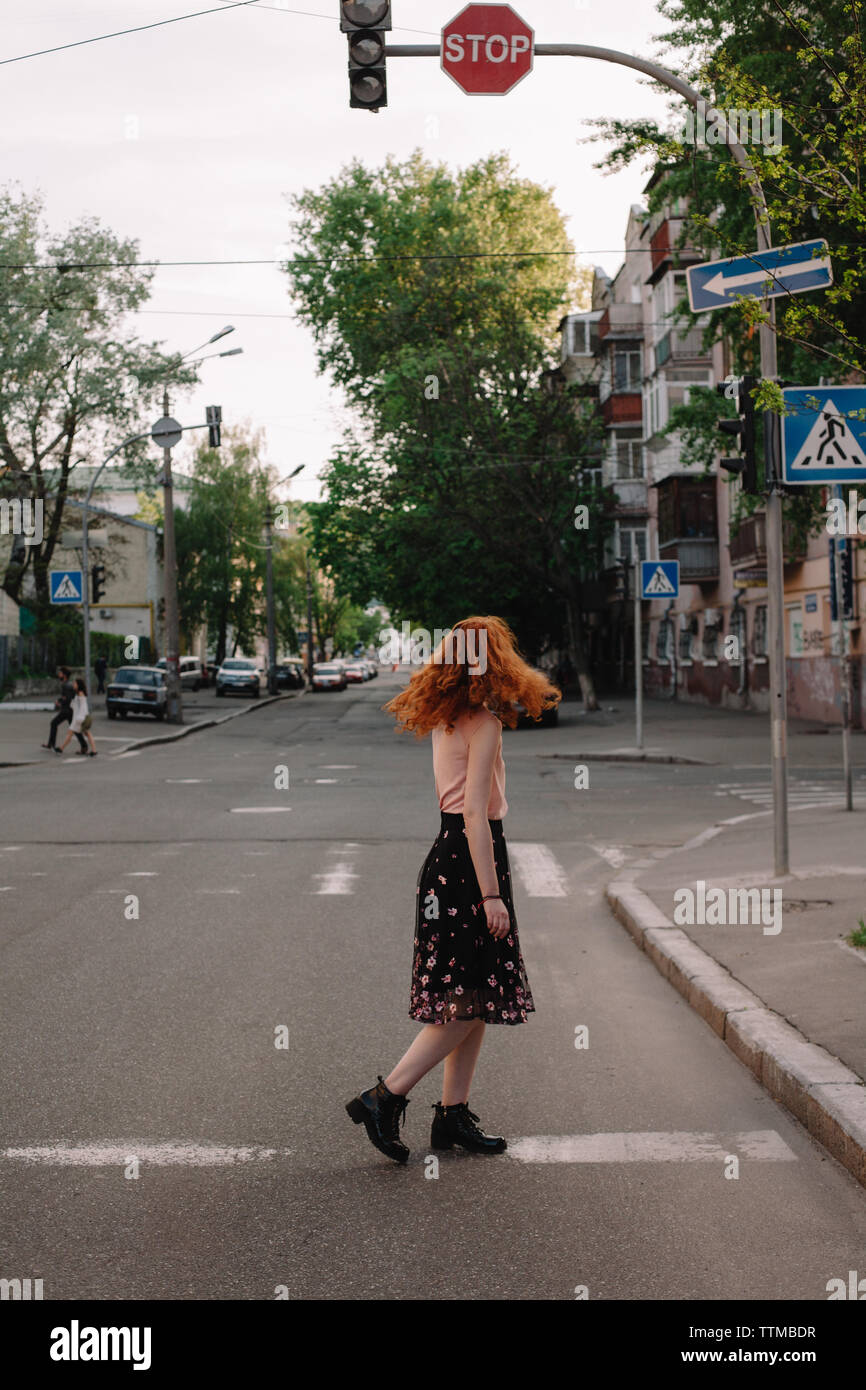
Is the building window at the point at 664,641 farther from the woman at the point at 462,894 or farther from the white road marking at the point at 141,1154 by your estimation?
the white road marking at the point at 141,1154

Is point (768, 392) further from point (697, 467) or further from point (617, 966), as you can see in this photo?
point (697, 467)

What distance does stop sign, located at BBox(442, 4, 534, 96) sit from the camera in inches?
392

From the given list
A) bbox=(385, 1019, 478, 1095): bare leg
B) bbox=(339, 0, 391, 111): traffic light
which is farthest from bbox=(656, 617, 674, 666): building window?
bbox=(385, 1019, 478, 1095): bare leg

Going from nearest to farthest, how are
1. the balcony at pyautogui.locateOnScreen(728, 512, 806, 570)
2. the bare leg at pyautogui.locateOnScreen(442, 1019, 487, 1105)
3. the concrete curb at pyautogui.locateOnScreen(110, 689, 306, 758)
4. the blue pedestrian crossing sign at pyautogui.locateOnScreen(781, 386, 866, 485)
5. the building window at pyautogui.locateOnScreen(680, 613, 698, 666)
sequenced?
the bare leg at pyautogui.locateOnScreen(442, 1019, 487, 1105)
the blue pedestrian crossing sign at pyautogui.locateOnScreen(781, 386, 866, 485)
the concrete curb at pyautogui.locateOnScreen(110, 689, 306, 758)
the balcony at pyautogui.locateOnScreen(728, 512, 806, 570)
the building window at pyautogui.locateOnScreen(680, 613, 698, 666)

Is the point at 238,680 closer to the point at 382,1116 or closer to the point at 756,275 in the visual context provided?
the point at 756,275

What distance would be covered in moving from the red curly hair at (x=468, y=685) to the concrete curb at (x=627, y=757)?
64.3 feet

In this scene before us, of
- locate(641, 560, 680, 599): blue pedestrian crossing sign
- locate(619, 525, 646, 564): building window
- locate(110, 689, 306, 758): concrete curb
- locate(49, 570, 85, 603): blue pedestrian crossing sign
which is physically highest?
locate(619, 525, 646, 564): building window

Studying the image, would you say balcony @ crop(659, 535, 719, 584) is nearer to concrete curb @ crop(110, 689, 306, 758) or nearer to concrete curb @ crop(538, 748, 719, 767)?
concrete curb @ crop(110, 689, 306, 758)

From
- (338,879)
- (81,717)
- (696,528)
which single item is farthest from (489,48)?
(696,528)

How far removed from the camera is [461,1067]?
524cm

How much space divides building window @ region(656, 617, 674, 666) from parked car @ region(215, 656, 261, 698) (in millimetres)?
15829

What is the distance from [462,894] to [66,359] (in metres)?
44.2

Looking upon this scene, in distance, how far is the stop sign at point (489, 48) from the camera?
9.97m
